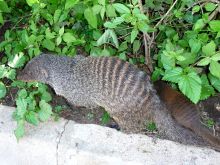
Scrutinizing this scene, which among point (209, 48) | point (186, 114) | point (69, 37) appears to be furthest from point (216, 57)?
point (69, 37)

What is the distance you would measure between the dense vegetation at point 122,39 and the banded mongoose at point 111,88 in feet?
0.27

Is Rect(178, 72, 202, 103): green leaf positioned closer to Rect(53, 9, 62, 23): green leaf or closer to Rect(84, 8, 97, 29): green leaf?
Rect(84, 8, 97, 29): green leaf

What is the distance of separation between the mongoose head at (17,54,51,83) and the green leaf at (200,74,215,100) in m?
0.82

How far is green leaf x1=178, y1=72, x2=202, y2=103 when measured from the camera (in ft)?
5.47

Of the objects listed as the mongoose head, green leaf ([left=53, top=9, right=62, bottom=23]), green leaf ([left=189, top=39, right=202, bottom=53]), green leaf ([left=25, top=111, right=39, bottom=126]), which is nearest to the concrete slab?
green leaf ([left=25, top=111, right=39, bottom=126])

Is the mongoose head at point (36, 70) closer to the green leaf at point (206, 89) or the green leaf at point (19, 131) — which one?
the green leaf at point (19, 131)

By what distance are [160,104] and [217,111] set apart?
1.22 feet

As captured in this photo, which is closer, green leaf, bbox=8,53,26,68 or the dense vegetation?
the dense vegetation

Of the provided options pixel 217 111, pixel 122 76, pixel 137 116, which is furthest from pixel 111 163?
pixel 217 111

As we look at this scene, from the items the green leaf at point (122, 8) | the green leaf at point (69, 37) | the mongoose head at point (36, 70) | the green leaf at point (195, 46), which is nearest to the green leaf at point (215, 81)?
the green leaf at point (195, 46)

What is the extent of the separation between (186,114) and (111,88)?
38 cm

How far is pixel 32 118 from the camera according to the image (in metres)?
1.88

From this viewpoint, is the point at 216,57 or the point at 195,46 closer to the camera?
the point at 216,57

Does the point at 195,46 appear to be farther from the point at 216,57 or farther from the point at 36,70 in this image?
the point at 36,70
